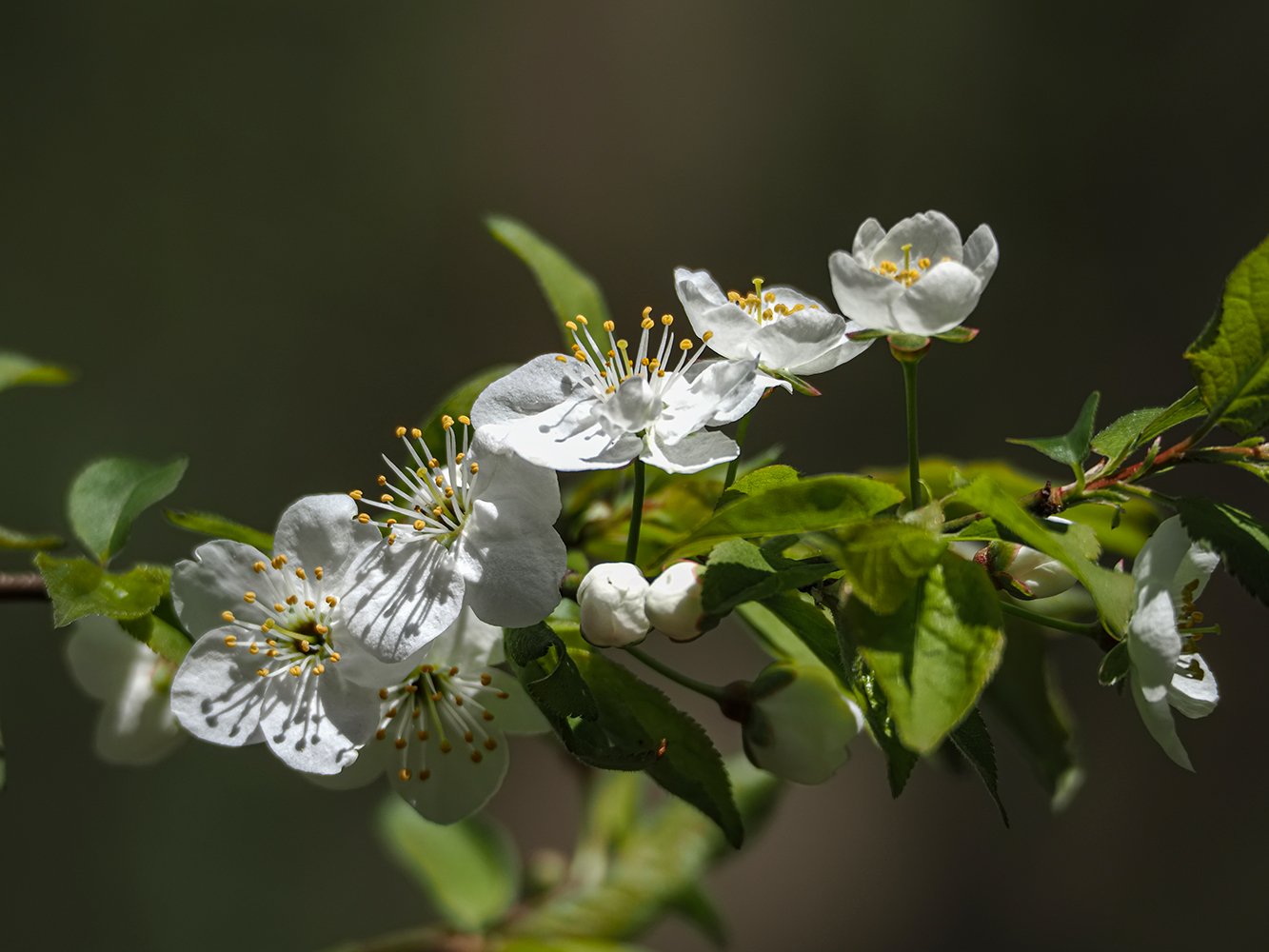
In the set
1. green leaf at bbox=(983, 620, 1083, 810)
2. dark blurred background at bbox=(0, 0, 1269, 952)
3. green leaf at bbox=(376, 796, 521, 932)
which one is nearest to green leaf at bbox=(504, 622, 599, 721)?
green leaf at bbox=(983, 620, 1083, 810)

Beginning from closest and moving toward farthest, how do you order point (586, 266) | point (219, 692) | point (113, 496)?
point (219, 692)
point (113, 496)
point (586, 266)

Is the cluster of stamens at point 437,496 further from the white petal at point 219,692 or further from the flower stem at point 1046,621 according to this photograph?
the flower stem at point 1046,621

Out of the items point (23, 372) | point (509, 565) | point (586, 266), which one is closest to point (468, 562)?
point (509, 565)

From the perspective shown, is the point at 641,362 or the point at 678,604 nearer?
the point at 678,604

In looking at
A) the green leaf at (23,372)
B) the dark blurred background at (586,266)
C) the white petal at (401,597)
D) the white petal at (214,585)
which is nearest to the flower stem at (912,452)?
the white petal at (401,597)

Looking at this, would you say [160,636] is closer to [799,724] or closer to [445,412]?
[445,412]

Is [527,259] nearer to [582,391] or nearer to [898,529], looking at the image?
[582,391]
